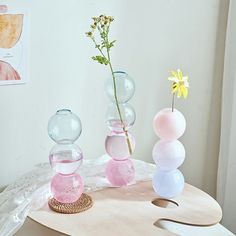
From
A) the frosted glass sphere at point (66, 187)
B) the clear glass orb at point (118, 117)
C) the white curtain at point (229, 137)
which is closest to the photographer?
the frosted glass sphere at point (66, 187)

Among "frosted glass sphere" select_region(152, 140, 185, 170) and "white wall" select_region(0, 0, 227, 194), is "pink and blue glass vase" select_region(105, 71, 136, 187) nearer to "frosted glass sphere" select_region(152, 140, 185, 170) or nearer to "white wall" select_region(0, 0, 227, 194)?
"frosted glass sphere" select_region(152, 140, 185, 170)

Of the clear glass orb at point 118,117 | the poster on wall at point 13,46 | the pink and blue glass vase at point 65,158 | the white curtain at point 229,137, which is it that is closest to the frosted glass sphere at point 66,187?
the pink and blue glass vase at point 65,158

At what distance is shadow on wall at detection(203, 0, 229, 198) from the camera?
185 cm

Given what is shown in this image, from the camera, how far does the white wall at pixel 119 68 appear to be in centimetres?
155

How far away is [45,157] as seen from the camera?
5.41 ft

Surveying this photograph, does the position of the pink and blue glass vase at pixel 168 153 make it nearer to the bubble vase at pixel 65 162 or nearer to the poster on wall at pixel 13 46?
the bubble vase at pixel 65 162

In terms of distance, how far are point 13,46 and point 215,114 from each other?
2.98 ft

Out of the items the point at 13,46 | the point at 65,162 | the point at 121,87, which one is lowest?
the point at 65,162

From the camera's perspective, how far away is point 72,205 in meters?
1.36

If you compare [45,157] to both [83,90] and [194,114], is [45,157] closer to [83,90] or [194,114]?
[83,90]

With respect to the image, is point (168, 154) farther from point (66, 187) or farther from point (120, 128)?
point (66, 187)

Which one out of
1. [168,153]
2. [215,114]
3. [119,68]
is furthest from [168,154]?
[215,114]

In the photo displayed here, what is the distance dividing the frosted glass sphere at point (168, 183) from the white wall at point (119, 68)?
37cm

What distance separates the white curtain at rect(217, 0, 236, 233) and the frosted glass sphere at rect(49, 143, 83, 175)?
74 cm
